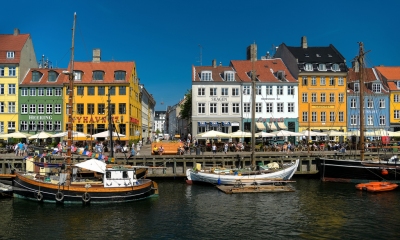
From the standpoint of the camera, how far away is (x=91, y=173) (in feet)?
113

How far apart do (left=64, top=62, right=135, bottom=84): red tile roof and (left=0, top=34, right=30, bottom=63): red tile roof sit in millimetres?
7905

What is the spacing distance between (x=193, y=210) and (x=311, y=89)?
43830 millimetres

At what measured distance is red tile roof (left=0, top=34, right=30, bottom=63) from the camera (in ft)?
199

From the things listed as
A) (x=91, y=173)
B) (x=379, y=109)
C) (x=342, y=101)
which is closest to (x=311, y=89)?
(x=342, y=101)

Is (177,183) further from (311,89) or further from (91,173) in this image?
(311,89)

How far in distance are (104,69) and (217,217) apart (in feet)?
147

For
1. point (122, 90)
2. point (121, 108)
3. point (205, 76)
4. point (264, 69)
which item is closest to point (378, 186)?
point (205, 76)

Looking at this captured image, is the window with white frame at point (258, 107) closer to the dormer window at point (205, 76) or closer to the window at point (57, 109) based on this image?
the dormer window at point (205, 76)

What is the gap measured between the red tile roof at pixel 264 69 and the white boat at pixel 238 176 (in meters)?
29.7

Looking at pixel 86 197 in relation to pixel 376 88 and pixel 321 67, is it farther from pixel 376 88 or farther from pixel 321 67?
pixel 376 88

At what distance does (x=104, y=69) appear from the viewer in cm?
6322

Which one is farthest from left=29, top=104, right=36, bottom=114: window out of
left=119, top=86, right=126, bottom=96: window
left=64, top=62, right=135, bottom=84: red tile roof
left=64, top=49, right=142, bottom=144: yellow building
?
left=119, top=86, right=126, bottom=96: window

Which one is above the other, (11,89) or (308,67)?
(308,67)

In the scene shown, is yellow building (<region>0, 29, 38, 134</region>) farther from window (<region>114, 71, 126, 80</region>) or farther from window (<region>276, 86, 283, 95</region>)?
window (<region>276, 86, 283, 95</region>)
